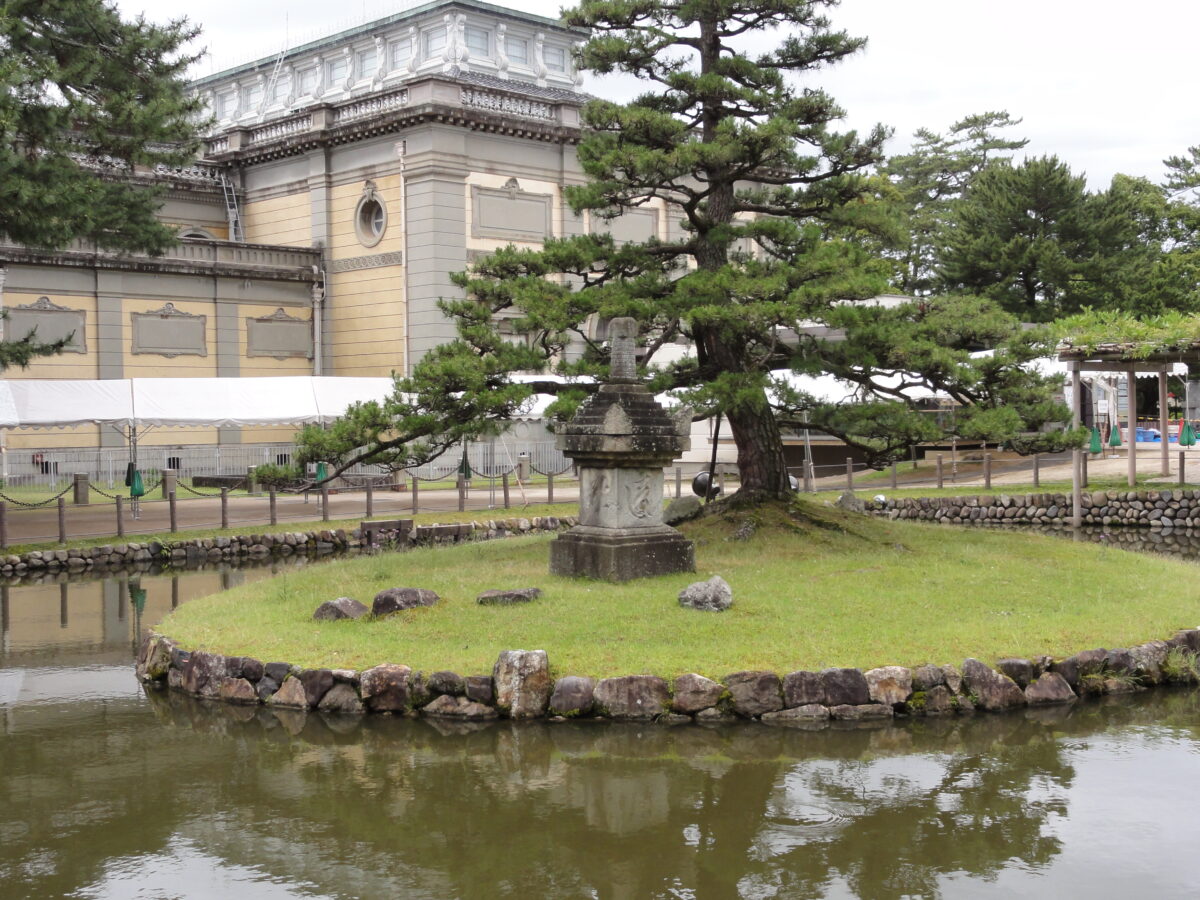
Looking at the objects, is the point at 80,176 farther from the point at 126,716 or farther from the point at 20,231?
the point at 126,716

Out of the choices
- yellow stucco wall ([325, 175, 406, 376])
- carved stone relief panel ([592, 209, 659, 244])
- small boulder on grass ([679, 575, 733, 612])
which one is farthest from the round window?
small boulder on grass ([679, 575, 733, 612])

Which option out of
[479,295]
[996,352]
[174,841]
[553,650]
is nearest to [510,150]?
[479,295]

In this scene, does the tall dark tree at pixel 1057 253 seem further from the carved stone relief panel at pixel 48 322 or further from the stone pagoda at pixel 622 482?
the stone pagoda at pixel 622 482

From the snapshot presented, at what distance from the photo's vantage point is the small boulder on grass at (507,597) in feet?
40.2

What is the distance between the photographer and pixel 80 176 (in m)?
22.3

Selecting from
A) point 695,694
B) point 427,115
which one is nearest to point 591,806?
point 695,694

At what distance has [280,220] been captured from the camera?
39562 millimetres

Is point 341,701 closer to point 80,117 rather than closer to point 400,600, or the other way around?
point 400,600

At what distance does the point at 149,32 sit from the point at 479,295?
482 inches

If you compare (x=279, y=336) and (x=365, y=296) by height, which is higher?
(x=365, y=296)

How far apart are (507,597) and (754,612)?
2.57 meters

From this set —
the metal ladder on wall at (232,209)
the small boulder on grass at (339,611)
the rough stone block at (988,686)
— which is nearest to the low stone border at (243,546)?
the small boulder on grass at (339,611)

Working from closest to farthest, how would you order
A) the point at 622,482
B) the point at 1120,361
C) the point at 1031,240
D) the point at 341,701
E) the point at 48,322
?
the point at 341,701
the point at 622,482
the point at 1120,361
the point at 48,322
the point at 1031,240

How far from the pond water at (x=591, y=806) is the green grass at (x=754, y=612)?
0.72 m
